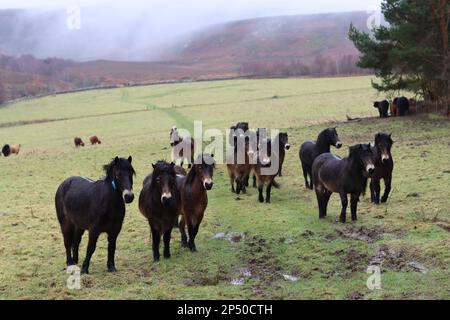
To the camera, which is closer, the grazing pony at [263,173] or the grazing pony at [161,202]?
the grazing pony at [161,202]

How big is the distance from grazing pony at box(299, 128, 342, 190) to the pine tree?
13.5 metres

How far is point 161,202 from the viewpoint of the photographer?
9539 millimetres

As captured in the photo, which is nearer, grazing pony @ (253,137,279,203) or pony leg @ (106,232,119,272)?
pony leg @ (106,232,119,272)

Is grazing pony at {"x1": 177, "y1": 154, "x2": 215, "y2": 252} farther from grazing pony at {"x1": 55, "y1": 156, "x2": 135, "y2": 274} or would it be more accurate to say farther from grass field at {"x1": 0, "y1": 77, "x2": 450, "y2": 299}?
grazing pony at {"x1": 55, "y1": 156, "x2": 135, "y2": 274}

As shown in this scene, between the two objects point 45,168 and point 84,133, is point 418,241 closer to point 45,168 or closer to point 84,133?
point 45,168

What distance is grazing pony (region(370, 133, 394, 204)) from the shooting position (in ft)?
42.8

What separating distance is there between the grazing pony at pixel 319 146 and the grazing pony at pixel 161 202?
21.4ft

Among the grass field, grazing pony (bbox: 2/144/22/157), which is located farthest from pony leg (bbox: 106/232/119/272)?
grazing pony (bbox: 2/144/22/157)

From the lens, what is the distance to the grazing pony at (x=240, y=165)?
1559 centimetres

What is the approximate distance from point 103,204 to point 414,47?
73.0ft

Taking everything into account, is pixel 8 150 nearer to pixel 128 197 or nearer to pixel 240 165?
pixel 240 165

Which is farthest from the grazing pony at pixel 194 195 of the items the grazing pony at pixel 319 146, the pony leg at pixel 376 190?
the grazing pony at pixel 319 146

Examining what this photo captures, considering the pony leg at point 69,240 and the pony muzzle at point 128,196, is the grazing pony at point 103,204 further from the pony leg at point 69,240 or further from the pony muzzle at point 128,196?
the pony leg at point 69,240

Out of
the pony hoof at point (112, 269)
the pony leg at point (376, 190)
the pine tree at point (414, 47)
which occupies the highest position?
the pine tree at point (414, 47)
